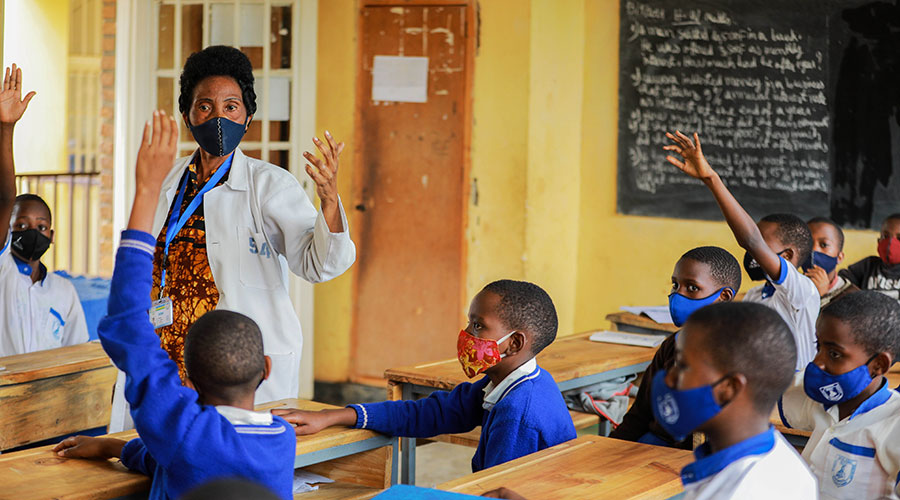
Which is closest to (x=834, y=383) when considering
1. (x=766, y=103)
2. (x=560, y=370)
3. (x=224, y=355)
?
(x=560, y=370)

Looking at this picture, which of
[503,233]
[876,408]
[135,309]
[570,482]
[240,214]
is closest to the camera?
[135,309]

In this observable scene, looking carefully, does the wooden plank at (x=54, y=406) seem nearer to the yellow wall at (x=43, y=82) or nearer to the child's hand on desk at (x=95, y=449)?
the child's hand on desk at (x=95, y=449)

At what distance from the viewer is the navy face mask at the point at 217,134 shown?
265 centimetres

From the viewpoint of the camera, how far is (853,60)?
509 centimetres

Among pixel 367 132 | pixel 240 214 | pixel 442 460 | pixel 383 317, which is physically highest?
pixel 367 132

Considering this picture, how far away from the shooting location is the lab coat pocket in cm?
264

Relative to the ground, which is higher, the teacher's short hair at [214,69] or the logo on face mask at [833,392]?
the teacher's short hair at [214,69]

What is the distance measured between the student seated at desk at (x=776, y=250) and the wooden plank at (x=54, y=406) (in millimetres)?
2096

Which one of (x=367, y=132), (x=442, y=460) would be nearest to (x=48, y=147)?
(x=367, y=132)

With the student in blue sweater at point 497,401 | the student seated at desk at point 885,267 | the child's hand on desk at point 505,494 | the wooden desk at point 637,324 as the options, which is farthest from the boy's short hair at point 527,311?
the student seated at desk at point 885,267

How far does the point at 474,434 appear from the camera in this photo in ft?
11.9

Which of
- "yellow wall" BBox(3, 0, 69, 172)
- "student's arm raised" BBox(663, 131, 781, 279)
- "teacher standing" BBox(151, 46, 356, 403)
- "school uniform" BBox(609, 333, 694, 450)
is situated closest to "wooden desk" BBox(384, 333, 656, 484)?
"school uniform" BBox(609, 333, 694, 450)

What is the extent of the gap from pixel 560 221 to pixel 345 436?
3575 mm

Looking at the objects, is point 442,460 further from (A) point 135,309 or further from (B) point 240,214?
(A) point 135,309
